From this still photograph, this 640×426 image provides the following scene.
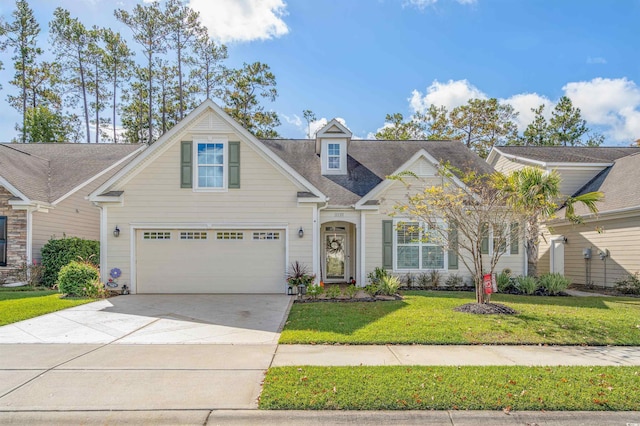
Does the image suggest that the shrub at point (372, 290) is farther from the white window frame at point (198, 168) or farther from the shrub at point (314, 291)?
the white window frame at point (198, 168)

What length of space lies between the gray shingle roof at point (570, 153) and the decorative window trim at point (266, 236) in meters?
12.4

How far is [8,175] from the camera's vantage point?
1448 cm

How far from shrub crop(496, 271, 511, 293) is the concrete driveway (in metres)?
7.49

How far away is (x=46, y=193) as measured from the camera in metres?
15.5

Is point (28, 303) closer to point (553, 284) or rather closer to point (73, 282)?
point (73, 282)

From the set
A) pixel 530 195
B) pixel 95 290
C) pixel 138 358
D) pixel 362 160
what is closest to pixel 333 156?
pixel 362 160

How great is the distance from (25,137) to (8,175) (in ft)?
57.8

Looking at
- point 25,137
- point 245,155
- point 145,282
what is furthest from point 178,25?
point 145,282

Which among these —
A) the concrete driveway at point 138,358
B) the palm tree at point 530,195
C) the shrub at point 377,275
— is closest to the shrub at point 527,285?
the palm tree at point 530,195

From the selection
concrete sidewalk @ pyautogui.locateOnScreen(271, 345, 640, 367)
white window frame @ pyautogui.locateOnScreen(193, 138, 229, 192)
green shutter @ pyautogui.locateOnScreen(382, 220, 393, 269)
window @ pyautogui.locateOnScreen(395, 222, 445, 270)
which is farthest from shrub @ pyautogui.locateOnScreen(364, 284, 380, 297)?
white window frame @ pyautogui.locateOnScreen(193, 138, 229, 192)

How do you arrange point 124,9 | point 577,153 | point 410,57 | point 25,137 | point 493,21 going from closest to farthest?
point 493,21 < point 410,57 < point 577,153 < point 124,9 < point 25,137

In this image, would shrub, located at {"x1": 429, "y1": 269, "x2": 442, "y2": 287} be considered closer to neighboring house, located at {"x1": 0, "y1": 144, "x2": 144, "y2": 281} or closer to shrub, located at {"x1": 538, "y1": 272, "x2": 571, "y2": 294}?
shrub, located at {"x1": 538, "y1": 272, "x2": 571, "y2": 294}

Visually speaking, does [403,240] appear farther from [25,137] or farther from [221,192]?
[25,137]

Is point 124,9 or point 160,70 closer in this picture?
point 124,9
